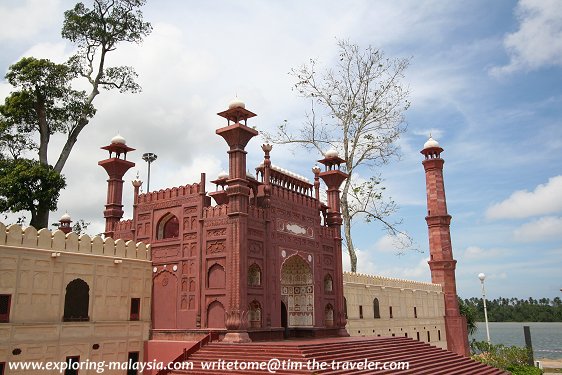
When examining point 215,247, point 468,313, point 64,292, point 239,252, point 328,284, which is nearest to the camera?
point 64,292

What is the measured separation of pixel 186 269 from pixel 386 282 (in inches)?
629

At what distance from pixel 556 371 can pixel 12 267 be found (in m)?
34.8

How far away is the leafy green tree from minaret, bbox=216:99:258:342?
7.86 meters

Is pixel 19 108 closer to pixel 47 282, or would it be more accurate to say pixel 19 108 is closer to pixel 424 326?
pixel 47 282

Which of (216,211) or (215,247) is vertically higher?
(216,211)

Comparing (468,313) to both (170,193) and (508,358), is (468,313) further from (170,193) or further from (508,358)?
(170,193)

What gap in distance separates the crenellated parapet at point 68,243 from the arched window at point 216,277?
293 cm

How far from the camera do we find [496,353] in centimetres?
3153

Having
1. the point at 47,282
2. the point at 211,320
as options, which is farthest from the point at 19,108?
the point at 211,320

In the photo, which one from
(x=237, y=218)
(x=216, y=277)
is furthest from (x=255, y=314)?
(x=237, y=218)

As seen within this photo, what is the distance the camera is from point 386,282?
1211 inches

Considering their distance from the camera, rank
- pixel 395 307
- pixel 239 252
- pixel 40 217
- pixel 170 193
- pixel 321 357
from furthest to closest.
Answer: pixel 395 307, pixel 40 217, pixel 170 193, pixel 239 252, pixel 321 357

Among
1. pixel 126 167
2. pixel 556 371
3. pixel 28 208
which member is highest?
pixel 126 167

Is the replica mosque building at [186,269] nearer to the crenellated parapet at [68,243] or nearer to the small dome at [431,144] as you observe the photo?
the crenellated parapet at [68,243]
